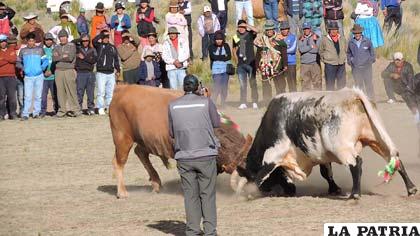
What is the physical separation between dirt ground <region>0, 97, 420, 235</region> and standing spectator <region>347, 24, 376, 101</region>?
3163mm

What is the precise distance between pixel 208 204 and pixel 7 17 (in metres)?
16.1

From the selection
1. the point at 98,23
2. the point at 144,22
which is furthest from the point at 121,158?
the point at 98,23

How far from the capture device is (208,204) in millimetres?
10445

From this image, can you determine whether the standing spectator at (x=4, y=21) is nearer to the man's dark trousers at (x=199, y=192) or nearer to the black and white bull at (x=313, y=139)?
the black and white bull at (x=313, y=139)

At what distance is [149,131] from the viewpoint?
44.4ft

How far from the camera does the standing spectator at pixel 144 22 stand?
23.9 m

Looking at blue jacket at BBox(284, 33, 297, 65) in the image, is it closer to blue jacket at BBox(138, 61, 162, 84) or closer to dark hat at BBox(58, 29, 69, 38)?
blue jacket at BBox(138, 61, 162, 84)

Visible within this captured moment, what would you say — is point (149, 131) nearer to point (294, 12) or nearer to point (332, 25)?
point (332, 25)

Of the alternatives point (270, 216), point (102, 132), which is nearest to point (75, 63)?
point (102, 132)

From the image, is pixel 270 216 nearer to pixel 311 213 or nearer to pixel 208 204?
pixel 311 213

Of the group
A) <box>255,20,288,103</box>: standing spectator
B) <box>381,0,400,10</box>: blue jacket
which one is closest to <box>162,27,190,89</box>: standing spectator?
<box>255,20,288,103</box>: standing spectator

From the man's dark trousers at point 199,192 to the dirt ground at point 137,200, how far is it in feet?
1.84

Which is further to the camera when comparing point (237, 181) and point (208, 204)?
point (237, 181)

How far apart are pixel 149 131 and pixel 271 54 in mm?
9084
